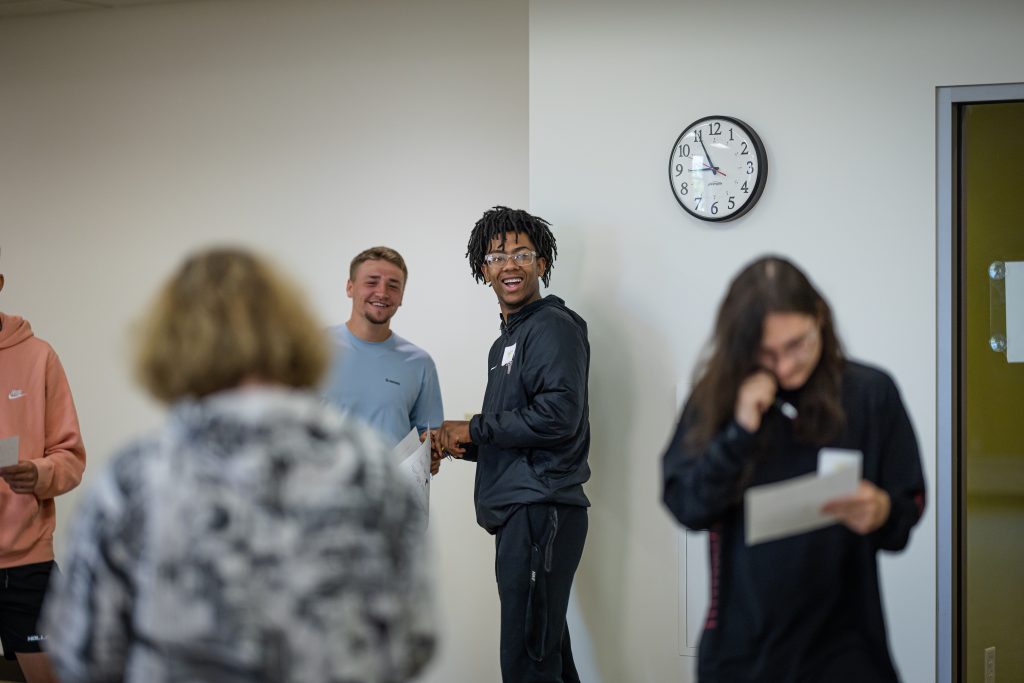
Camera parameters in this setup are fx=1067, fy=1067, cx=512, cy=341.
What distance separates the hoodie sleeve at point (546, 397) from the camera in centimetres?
329

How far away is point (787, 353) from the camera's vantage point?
193cm

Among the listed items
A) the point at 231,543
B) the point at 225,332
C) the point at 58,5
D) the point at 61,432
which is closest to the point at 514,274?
the point at 61,432

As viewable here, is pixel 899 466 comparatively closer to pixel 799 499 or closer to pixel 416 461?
pixel 799 499

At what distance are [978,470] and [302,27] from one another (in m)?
3.29

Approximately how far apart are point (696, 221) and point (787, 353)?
1783 millimetres

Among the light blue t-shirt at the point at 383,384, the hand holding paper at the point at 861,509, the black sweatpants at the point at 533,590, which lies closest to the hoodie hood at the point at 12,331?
the light blue t-shirt at the point at 383,384

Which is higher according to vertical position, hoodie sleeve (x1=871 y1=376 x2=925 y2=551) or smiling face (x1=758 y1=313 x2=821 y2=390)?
smiling face (x1=758 y1=313 x2=821 y2=390)

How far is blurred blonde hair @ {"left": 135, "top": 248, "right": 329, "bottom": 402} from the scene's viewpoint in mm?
1507

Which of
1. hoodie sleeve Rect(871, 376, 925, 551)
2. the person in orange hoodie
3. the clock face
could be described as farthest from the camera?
the clock face

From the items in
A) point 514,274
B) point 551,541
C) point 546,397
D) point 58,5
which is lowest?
point 551,541

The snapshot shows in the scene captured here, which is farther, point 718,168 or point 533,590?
point 718,168

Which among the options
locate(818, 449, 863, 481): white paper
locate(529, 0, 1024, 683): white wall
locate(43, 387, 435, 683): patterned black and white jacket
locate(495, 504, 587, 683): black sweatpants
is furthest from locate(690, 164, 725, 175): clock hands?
locate(43, 387, 435, 683): patterned black and white jacket

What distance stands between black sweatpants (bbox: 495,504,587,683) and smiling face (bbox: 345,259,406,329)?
76 cm

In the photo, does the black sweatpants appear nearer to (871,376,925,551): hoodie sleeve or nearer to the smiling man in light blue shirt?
the smiling man in light blue shirt
